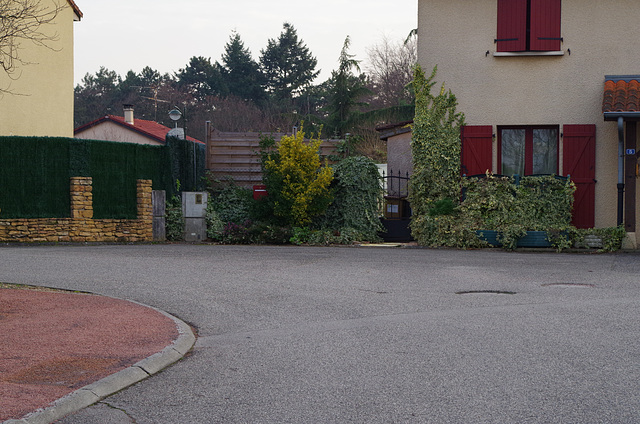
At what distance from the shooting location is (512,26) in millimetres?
18891

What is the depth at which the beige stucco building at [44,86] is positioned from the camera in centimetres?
2212

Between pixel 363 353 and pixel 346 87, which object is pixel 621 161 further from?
pixel 346 87

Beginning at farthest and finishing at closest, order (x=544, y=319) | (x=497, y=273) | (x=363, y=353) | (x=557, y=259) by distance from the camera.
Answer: (x=557, y=259) < (x=497, y=273) < (x=544, y=319) < (x=363, y=353)

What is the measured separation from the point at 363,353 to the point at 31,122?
754 inches

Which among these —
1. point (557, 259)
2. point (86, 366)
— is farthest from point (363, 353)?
point (557, 259)

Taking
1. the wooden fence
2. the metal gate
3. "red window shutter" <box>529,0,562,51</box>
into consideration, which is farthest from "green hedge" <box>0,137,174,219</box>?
"red window shutter" <box>529,0,562,51</box>

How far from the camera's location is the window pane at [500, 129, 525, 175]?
1925 cm

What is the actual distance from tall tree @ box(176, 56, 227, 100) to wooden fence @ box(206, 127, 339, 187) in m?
45.6

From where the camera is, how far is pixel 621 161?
1762 cm

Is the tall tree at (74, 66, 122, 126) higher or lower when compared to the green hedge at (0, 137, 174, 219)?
higher

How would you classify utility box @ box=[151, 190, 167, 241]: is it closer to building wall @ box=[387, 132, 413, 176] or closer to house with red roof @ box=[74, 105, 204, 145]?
building wall @ box=[387, 132, 413, 176]

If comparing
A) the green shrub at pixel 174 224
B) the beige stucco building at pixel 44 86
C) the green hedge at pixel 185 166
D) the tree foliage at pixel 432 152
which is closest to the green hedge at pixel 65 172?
the green hedge at pixel 185 166

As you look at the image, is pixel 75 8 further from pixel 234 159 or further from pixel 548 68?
pixel 548 68

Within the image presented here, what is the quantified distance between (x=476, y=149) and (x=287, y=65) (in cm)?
4812
